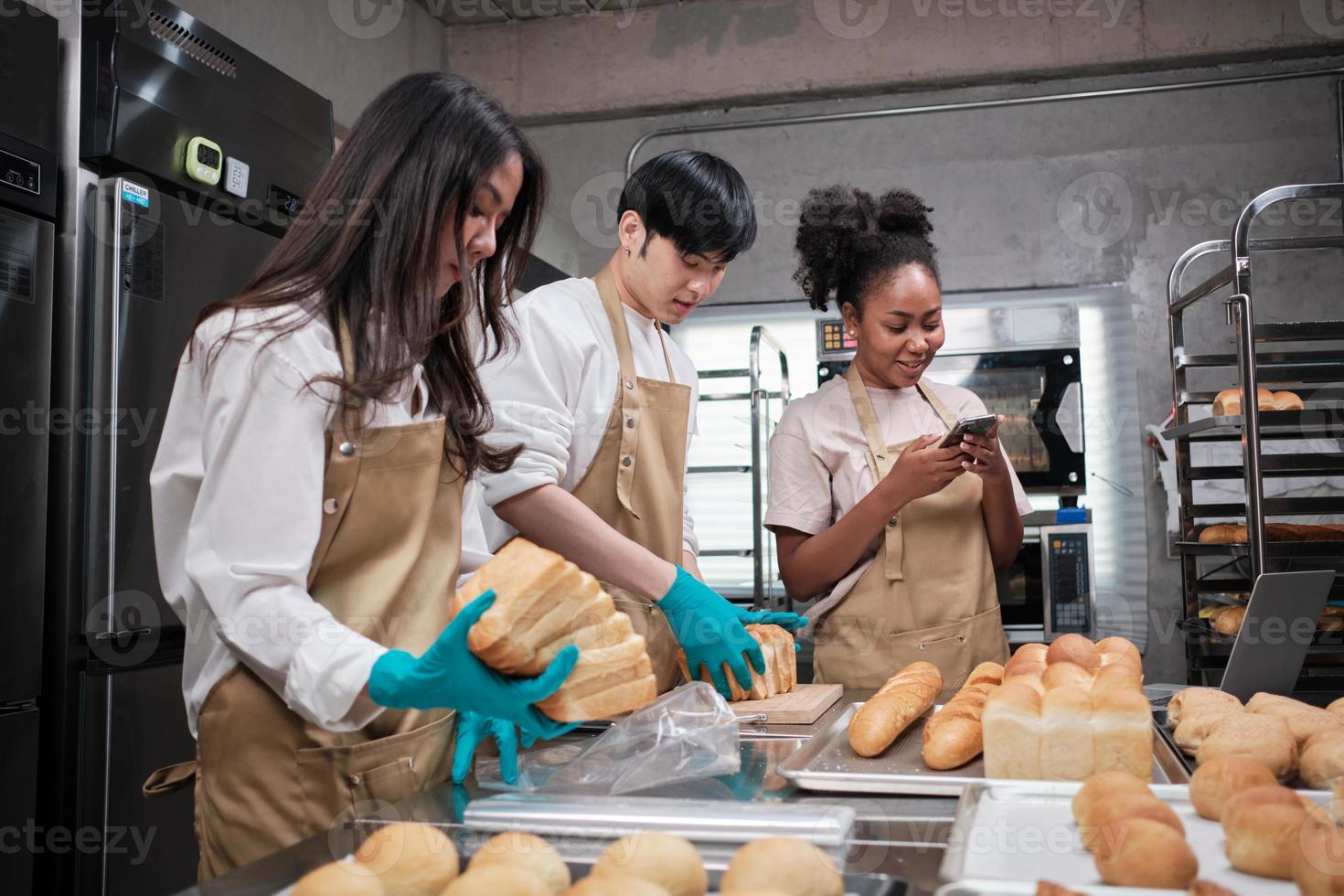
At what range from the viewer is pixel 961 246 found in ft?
16.2

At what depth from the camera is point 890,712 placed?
1365 millimetres

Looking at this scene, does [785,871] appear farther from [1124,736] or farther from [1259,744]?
[1259,744]

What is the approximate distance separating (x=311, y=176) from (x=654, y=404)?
1581mm

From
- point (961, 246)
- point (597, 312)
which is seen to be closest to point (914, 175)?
point (961, 246)

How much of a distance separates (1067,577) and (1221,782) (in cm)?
319

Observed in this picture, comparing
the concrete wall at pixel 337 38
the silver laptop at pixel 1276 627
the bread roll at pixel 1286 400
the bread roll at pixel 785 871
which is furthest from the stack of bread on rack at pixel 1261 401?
the concrete wall at pixel 337 38

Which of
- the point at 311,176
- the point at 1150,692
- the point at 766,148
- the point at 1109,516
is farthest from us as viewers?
the point at 766,148

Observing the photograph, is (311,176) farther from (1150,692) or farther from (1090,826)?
(1090,826)

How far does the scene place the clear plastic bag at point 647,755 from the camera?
121 centimetres

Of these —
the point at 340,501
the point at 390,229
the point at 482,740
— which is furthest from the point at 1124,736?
the point at 390,229

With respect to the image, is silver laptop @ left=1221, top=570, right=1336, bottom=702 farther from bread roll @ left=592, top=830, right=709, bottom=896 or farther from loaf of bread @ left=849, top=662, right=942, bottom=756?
bread roll @ left=592, top=830, right=709, bottom=896

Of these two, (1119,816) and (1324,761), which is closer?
(1119,816)

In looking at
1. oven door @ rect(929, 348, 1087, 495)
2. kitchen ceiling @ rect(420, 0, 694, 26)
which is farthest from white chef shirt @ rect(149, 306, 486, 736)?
kitchen ceiling @ rect(420, 0, 694, 26)

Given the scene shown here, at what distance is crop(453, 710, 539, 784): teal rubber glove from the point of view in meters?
1.25
